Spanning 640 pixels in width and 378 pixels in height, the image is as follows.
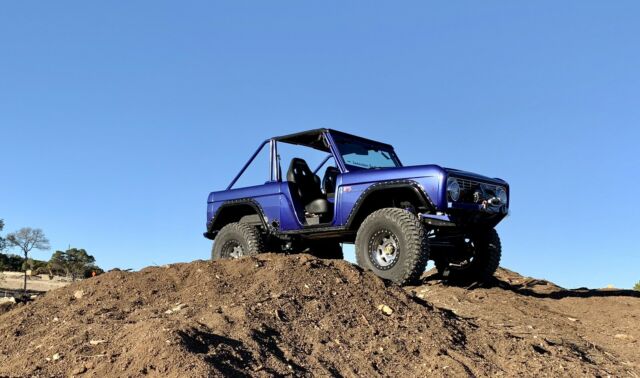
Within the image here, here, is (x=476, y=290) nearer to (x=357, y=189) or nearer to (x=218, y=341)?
(x=357, y=189)

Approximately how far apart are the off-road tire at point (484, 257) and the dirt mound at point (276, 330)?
131cm

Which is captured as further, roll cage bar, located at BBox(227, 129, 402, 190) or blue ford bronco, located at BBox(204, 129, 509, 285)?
roll cage bar, located at BBox(227, 129, 402, 190)

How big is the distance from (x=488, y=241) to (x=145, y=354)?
5585 mm

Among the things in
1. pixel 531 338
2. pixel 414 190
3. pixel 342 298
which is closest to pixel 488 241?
pixel 414 190

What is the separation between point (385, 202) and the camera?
303 inches

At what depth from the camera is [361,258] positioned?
24.1ft

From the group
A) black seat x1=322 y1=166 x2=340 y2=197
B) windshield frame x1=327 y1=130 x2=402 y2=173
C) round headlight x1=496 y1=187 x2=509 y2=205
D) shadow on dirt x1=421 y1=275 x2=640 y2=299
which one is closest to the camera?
round headlight x1=496 y1=187 x2=509 y2=205

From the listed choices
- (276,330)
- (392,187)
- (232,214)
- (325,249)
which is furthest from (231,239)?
(276,330)

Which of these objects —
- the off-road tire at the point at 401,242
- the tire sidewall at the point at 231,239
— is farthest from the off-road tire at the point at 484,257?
the tire sidewall at the point at 231,239

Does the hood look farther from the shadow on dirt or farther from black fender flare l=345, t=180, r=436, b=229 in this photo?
the shadow on dirt

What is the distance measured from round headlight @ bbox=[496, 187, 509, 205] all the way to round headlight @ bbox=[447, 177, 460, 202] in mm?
1019

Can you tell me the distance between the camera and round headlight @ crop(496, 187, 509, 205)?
25.6 feet

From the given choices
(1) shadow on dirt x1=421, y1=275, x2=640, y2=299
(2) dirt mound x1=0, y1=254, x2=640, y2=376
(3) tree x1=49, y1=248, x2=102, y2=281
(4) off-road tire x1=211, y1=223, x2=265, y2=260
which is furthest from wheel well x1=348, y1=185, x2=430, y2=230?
(3) tree x1=49, y1=248, x2=102, y2=281

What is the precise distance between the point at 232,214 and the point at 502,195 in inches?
168
